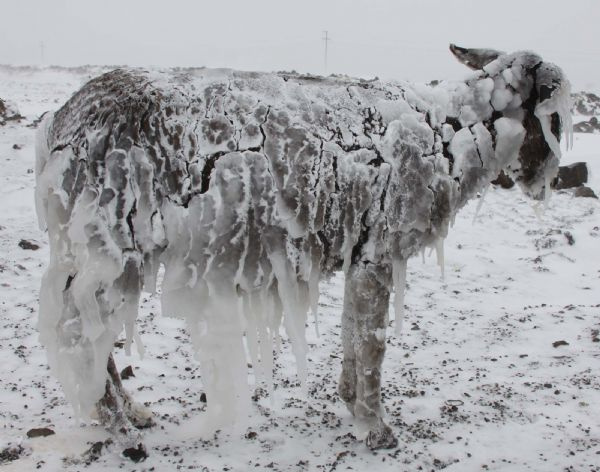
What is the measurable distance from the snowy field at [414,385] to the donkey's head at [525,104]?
1179 mm

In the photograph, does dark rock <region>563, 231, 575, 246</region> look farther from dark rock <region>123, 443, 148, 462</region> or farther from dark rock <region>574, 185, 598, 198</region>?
dark rock <region>123, 443, 148, 462</region>

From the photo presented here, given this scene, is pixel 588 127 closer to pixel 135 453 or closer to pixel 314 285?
pixel 314 285

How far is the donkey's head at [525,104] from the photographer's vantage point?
3.23m

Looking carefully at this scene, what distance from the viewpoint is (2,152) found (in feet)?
29.9

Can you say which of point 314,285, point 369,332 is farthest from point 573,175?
point 314,285

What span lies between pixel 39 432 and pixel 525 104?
10.7ft

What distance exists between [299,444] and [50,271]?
1645mm

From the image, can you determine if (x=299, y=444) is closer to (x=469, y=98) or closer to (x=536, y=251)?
(x=469, y=98)

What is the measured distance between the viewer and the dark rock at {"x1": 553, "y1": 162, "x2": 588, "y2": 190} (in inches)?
362

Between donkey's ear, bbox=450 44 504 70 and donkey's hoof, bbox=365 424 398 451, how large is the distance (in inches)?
86.1

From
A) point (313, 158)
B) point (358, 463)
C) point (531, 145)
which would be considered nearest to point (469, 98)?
point (531, 145)

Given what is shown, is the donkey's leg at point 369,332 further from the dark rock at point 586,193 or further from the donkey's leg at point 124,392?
the dark rock at point 586,193

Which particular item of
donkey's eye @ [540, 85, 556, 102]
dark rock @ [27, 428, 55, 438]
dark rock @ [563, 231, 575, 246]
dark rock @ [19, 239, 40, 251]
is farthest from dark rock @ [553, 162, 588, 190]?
dark rock @ [27, 428, 55, 438]

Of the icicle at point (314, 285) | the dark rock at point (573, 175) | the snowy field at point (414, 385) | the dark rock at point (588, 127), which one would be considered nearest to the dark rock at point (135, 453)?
the snowy field at point (414, 385)
